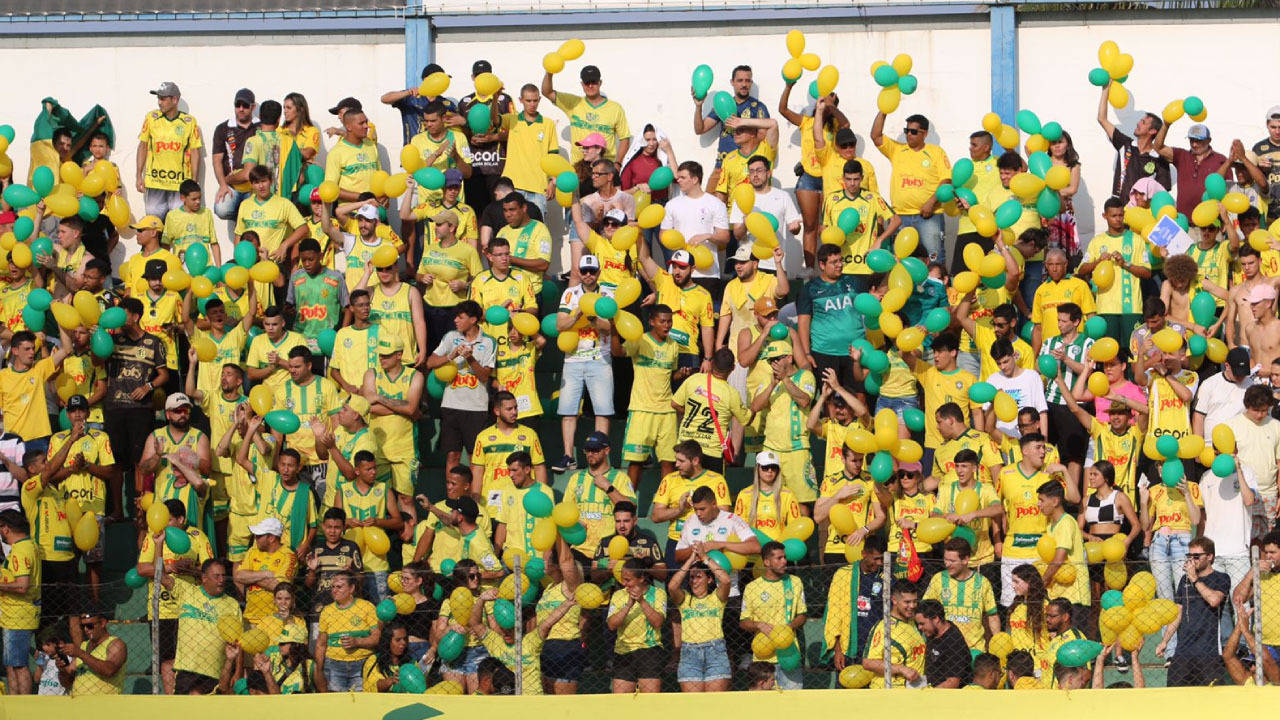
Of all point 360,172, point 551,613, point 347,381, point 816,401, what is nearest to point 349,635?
point 551,613

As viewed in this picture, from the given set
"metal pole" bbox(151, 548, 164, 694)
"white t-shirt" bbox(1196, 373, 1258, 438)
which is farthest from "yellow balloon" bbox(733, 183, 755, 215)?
"metal pole" bbox(151, 548, 164, 694)

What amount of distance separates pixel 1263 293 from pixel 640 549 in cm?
505

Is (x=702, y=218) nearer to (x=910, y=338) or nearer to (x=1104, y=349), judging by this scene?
(x=910, y=338)

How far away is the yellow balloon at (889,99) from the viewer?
16281 millimetres

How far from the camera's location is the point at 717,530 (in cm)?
1339

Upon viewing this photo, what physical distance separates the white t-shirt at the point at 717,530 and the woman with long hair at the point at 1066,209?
13.4 feet

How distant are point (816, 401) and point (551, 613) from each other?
2738 mm

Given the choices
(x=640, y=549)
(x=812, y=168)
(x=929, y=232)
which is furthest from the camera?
(x=812, y=168)

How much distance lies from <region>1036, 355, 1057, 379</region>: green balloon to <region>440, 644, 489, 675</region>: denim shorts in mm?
4503

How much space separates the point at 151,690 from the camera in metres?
13.6

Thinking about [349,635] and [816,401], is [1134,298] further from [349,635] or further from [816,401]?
[349,635]

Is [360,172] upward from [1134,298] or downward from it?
upward

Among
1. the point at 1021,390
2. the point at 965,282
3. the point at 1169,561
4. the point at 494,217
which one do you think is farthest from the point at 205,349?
the point at 1169,561

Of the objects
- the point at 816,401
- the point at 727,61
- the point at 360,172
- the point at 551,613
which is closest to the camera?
the point at 551,613
